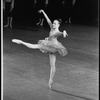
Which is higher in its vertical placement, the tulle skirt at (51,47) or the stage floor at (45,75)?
the tulle skirt at (51,47)

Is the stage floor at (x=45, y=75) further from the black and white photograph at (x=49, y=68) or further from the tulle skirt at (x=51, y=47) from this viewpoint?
the tulle skirt at (x=51, y=47)

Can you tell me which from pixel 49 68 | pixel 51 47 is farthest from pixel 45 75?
pixel 51 47

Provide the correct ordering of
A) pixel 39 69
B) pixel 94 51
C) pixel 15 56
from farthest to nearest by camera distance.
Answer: pixel 94 51, pixel 15 56, pixel 39 69

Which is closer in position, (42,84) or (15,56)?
(42,84)

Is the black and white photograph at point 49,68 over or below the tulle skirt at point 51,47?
below

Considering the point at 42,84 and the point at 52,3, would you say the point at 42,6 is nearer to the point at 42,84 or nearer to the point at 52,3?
the point at 52,3

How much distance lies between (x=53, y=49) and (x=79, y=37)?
5325mm

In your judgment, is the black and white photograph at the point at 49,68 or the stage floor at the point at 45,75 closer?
the black and white photograph at the point at 49,68

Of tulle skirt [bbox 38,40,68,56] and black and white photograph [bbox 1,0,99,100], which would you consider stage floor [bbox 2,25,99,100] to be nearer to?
black and white photograph [bbox 1,0,99,100]

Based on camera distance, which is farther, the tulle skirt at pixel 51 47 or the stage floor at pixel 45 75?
the stage floor at pixel 45 75

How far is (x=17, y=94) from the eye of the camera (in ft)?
12.0

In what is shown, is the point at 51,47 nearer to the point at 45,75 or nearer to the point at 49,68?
the point at 45,75

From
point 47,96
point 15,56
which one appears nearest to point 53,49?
point 47,96

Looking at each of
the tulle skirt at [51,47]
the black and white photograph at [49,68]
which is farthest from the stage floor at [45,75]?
the tulle skirt at [51,47]
